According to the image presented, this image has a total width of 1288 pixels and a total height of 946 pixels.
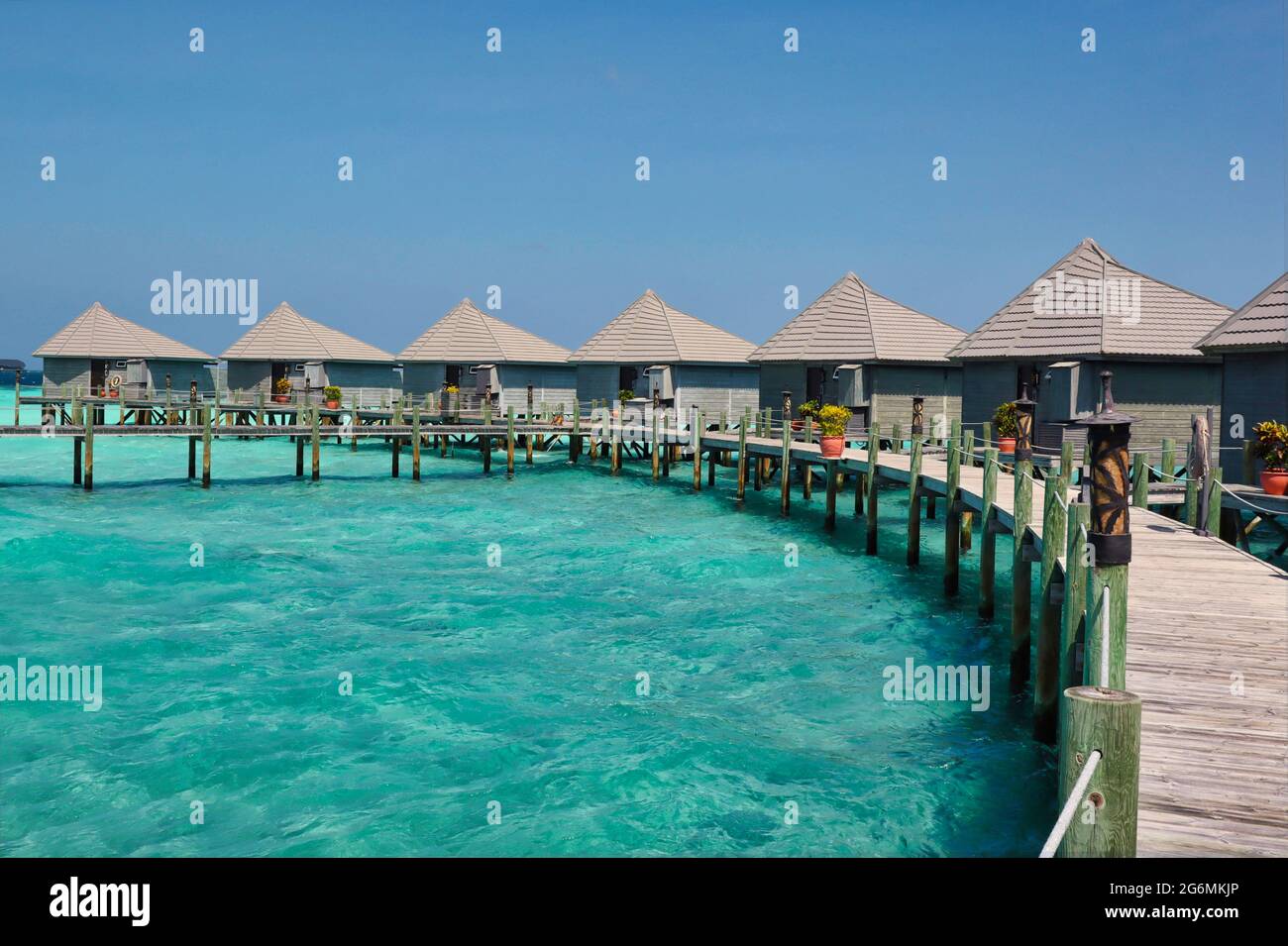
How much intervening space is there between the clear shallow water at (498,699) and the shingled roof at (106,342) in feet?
94.4

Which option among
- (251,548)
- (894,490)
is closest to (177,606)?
(251,548)

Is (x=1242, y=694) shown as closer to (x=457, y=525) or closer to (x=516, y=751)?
(x=516, y=751)

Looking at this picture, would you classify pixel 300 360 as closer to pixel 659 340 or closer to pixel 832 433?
pixel 659 340

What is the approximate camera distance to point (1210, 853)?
18.2ft

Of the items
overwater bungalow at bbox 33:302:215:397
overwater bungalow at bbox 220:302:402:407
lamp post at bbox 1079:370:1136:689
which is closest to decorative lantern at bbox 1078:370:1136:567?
lamp post at bbox 1079:370:1136:689

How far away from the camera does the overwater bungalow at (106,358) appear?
166 feet

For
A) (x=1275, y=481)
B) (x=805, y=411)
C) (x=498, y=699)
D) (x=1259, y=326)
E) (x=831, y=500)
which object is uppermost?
(x=1259, y=326)

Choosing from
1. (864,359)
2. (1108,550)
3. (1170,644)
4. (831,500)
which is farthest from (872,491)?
Answer: (1108,550)

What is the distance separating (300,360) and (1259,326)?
138 ft

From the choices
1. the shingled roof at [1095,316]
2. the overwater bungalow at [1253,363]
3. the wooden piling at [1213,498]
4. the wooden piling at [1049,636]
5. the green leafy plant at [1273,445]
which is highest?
the shingled roof at [1095,316]

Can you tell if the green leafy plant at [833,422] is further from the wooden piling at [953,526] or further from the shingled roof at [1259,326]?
the shingled roof at [1259,326]

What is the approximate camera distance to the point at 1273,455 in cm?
1653

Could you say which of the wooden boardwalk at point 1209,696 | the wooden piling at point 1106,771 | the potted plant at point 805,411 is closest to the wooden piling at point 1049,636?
the wooden boardwalk at point 1209,696
